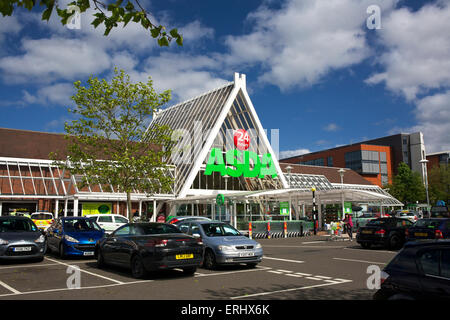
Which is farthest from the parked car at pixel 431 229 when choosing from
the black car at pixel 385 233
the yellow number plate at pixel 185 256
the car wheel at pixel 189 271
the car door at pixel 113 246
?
the car door at pixel 113 246

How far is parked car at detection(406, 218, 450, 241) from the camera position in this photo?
51.2ft

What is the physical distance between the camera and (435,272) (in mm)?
4887

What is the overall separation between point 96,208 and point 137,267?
81.9 ft

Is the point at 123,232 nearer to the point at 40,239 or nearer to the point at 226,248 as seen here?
the point at 226,248

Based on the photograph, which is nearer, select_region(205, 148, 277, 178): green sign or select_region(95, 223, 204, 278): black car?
select_region(95, 223, 204, 278): black car

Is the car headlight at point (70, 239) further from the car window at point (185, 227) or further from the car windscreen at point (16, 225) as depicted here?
the car window at point (185, 227)

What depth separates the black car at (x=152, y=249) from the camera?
10297mm

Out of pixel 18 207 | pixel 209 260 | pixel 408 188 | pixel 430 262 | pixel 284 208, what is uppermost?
pixel 408 188

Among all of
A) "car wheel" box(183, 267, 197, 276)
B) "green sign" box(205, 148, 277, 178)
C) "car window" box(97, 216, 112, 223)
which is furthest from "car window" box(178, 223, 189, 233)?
"green sign" box(205, 148, 277, 178)

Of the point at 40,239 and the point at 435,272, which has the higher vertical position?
the point at 435,272

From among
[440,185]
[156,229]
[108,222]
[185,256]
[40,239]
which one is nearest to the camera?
[185,256]

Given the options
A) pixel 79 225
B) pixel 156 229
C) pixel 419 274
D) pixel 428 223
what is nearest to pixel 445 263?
pixel 419 274

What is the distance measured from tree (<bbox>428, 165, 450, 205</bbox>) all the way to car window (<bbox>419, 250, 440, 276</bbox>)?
62.8 meters

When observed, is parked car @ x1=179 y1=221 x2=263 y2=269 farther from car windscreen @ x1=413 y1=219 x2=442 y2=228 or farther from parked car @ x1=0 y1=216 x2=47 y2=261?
car windscreen @ x1=413 y1=219 x2=442 y2=228
